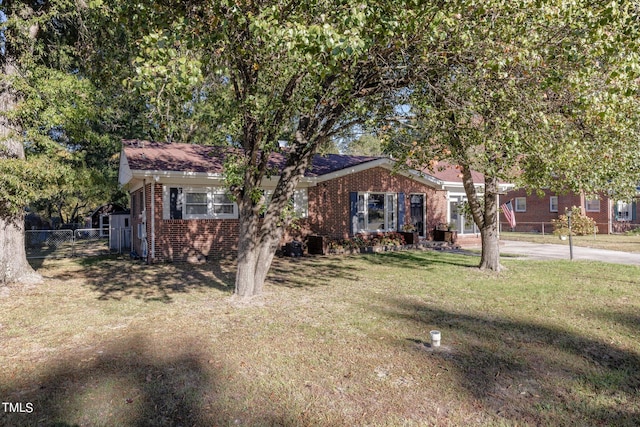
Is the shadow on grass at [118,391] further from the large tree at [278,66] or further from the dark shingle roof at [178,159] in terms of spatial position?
the dark shingle roof at [178,159]

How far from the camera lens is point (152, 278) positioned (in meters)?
10.3

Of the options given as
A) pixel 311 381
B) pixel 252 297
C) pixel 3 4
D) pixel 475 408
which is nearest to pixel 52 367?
pixel 311 381

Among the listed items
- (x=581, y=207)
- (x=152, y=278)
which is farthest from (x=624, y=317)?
(x=581, y=207)

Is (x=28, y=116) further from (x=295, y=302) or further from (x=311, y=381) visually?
(x=311, y=381)

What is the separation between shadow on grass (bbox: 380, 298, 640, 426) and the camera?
367 cm

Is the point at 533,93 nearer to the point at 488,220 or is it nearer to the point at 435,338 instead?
the point at 435,338

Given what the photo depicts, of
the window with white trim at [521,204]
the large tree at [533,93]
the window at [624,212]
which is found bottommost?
the window at [624,212]

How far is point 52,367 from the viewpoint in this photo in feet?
14.9

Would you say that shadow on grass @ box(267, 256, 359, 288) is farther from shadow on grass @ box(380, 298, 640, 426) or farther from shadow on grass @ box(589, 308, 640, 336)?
shadow on grass @ box(589, 308, 640, 336)

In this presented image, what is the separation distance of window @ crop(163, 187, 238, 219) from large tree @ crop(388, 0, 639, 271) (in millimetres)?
7440

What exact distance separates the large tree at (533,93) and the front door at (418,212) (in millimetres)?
9193

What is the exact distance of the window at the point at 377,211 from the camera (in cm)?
1706

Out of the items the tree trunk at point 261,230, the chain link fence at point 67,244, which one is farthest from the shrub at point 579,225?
the chain link fence at point 67,244

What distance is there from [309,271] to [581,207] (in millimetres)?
21478
